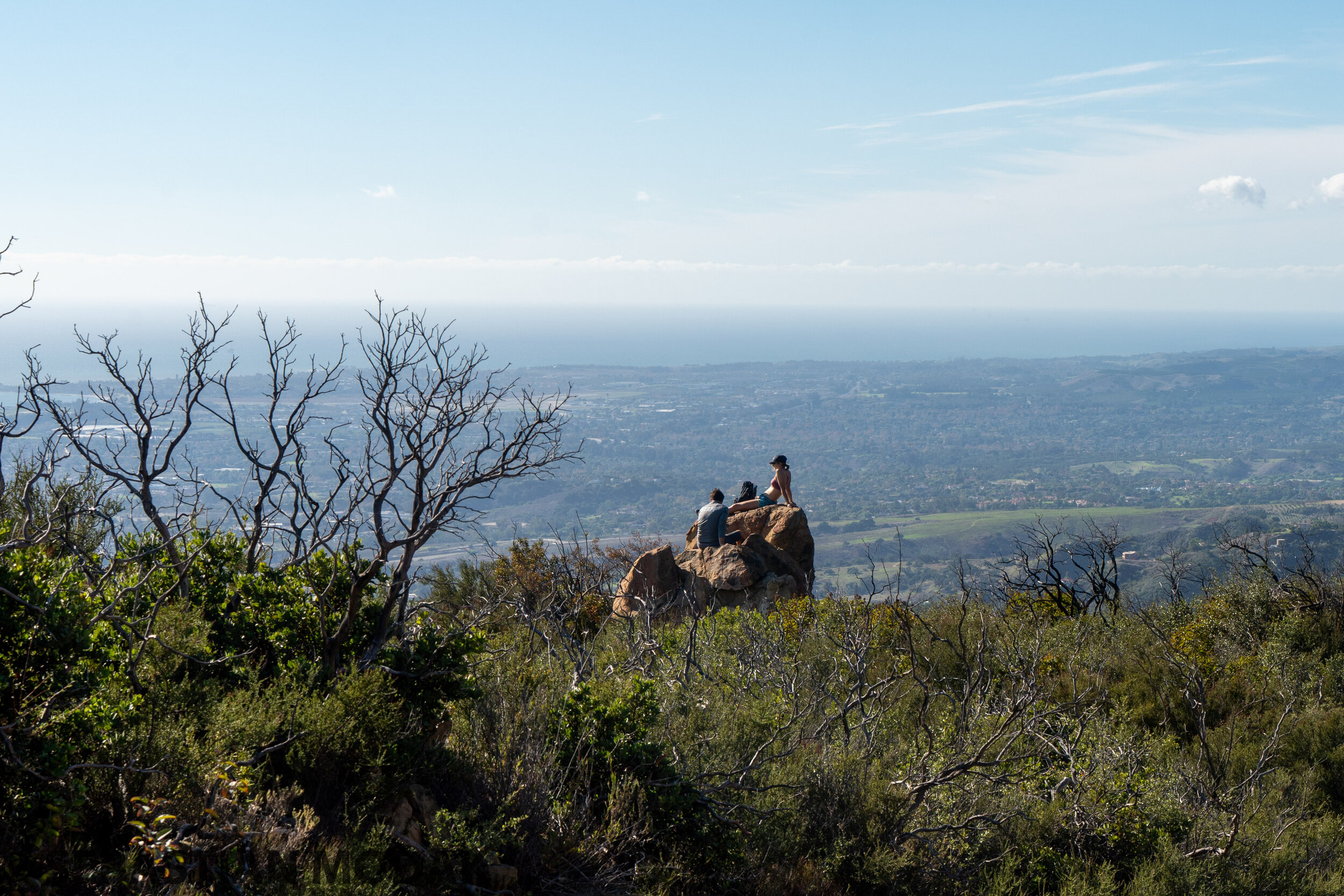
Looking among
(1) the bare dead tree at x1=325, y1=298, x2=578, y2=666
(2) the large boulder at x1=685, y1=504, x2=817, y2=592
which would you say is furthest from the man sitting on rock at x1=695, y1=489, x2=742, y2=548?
(1) the bare dead tree at x1=325, y1=298, x2=578, y2=666

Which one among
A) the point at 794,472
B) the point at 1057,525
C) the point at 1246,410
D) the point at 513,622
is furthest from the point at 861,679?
the point at 1246,410

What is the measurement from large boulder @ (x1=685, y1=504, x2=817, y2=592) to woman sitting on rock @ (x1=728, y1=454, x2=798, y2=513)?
0.21 m

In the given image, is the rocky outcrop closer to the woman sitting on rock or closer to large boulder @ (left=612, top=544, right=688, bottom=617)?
large boulder @ (left=612, top=544, right=688, bottom=617)

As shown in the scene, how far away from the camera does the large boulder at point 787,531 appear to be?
13367 mm

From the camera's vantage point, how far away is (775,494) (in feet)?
46.8

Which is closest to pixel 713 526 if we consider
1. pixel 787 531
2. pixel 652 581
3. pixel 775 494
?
pixel 787 531

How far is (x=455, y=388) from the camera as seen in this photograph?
5910 mm

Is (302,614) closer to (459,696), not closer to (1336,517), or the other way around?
(459,696)

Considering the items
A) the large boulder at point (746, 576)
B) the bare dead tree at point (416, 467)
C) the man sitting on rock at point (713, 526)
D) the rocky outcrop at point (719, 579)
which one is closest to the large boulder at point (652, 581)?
the rocky outcrop at point (719, 579)

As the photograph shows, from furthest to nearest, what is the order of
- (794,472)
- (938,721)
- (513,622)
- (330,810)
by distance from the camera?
1. (794,472)
2. (513,622)
3. (938,721)
4. (330,810)

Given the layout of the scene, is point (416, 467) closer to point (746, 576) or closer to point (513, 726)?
point (513, 726)

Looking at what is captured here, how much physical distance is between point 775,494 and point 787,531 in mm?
1029

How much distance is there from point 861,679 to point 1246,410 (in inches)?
8289

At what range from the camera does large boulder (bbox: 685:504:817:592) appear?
43.9 ft
